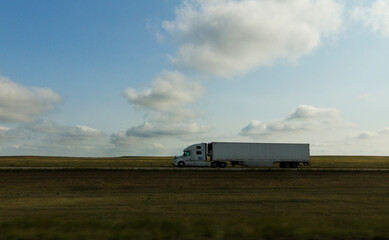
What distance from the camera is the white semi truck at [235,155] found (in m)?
46.5

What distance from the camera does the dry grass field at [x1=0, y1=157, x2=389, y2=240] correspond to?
31.5ft

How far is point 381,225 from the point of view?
10398 mm

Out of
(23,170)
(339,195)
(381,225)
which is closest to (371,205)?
(339,195)

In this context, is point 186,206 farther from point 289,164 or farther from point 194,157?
point 289,164

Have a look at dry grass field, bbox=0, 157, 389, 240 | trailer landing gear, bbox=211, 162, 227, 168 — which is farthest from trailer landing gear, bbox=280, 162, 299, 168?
dry grass field, bbox=0, 157, 389, 240

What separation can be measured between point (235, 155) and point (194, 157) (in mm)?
5775

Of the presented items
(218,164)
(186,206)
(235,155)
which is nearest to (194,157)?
(218,164)

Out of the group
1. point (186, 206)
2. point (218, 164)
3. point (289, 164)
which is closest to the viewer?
point (186, 206)

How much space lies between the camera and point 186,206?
701 inches

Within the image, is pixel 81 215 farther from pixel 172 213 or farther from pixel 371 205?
pixel 371 205

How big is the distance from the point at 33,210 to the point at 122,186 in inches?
474

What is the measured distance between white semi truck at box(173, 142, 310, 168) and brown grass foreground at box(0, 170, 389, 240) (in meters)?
9.15

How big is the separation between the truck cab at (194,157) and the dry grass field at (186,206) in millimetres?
9452

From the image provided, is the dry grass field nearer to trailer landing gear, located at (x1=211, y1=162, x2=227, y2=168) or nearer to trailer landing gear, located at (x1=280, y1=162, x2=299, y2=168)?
trailer landing gear, located at (x1=211, y1=162, x2=227, y2=168)
